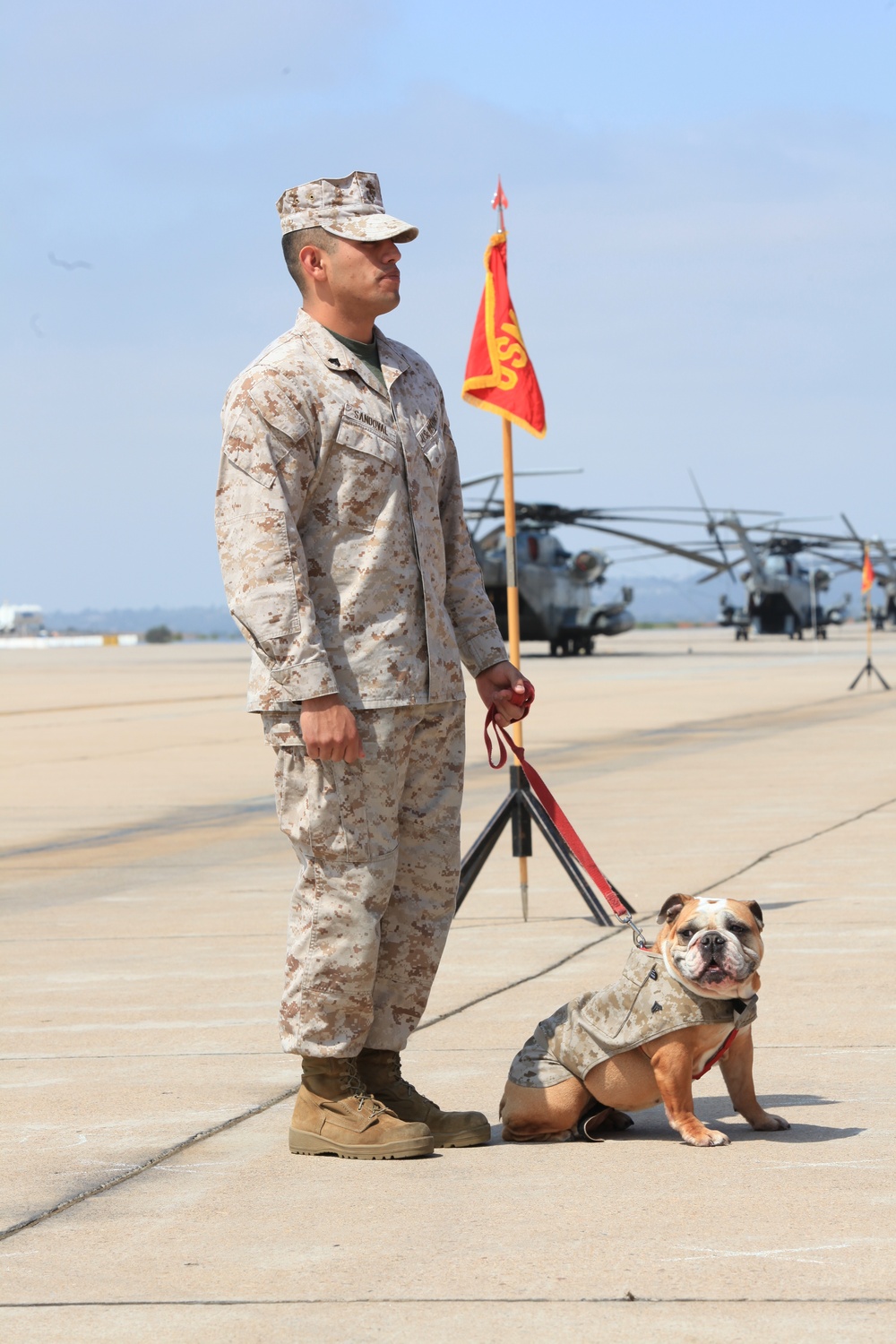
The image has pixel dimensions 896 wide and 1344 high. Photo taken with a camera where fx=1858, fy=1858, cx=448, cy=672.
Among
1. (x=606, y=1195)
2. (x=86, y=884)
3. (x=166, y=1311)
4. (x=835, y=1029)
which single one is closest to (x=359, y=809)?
(x=606, y=1195)

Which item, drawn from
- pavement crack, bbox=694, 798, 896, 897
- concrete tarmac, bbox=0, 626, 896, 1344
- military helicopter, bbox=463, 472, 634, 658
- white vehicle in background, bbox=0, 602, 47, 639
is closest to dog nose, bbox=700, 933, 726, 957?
concrete tarmac, bbox=0, 626, 896, 1344

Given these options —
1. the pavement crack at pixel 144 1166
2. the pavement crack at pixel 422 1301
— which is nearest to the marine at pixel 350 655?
the pavement crack at pixel 144 1166

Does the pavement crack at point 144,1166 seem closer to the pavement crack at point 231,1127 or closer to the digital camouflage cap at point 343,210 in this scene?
the pavement crack at point 231,1127

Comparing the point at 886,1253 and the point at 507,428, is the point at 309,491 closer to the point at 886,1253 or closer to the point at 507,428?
the point at 886,1253

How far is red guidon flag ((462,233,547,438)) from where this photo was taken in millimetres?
9141

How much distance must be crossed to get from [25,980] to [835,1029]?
3.25 meters

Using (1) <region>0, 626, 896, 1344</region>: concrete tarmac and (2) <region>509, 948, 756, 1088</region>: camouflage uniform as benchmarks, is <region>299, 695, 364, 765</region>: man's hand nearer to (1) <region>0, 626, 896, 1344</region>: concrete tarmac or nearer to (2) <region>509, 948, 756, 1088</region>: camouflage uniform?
(2) <region>509, 948, 756, 1088</region>: camouflage uniform

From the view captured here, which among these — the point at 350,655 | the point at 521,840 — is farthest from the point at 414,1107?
the point at 521,840

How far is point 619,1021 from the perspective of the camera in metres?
4.57

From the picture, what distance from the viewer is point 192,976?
7.40 metres

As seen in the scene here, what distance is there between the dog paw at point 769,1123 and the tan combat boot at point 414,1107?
0.69 metres

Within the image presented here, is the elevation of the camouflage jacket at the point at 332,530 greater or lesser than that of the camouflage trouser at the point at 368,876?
greater

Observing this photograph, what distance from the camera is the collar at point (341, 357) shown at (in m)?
4.69

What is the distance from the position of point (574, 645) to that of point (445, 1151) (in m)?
54.1
